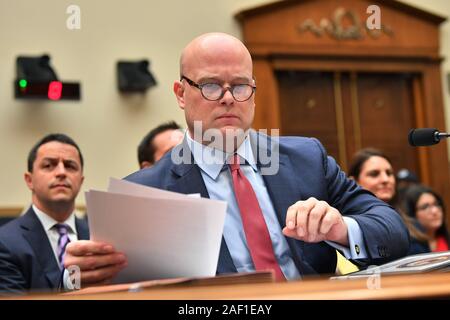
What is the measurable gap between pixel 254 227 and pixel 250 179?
15 centimetres

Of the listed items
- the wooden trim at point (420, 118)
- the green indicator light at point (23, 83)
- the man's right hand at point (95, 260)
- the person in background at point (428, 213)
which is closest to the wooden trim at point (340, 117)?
the wooden trim at point (420, 118)

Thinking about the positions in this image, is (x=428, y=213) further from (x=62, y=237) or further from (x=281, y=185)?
(x=281, y=185)

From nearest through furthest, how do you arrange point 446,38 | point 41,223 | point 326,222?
point 326,222 → point 41,223 → point 446,38

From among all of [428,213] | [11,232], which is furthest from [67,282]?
[428,213]

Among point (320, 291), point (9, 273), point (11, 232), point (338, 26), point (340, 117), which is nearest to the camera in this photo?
point (320, 291)

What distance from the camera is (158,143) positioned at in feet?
10.3

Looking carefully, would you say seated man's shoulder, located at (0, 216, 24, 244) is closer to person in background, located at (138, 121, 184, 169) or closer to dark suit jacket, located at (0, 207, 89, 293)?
dark suit jacket, located at (0, 207, 89, 293)

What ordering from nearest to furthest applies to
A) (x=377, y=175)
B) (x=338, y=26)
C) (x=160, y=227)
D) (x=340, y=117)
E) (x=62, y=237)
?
(x=160, y=227) < (x=62, y=237) < (x=377, y=175) < (x=338, y=26) < (x=340, y=117)
